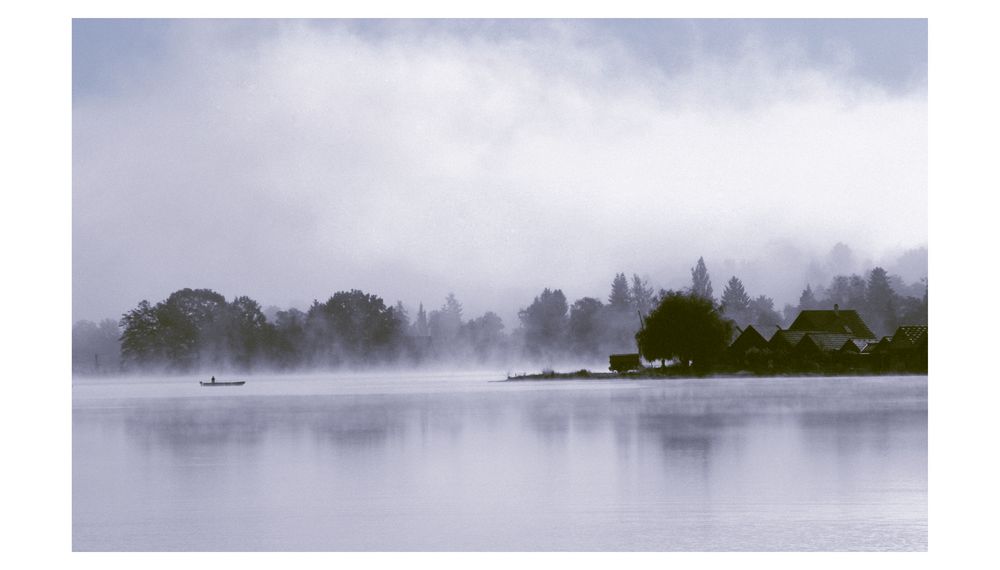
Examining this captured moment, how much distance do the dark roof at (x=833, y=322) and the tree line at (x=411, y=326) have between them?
203 mm

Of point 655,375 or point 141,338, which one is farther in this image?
point 655,375

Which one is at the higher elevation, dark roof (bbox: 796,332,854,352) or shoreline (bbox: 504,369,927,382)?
dark roof (bbox: 796,332,854,352)

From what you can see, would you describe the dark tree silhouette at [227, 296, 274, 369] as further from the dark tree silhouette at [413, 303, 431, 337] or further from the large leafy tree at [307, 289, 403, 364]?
the dark tree silhouette at [413, 303, 431, 337]

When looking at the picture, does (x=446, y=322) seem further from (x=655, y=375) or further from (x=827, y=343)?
(x=655, y=375)

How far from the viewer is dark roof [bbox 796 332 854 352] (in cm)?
1861

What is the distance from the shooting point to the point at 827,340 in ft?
64.3

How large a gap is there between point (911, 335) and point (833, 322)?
323 centimetres

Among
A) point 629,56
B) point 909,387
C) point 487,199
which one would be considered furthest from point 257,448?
point 909,387

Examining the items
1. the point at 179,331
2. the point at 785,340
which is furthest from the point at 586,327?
the point at 179,331

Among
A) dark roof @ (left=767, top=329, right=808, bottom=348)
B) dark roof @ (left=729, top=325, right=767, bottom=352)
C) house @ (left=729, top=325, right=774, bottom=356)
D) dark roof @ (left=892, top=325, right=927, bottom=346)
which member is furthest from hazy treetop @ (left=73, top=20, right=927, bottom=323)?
house @ (left=729, top=325, right=774, bottom=356)

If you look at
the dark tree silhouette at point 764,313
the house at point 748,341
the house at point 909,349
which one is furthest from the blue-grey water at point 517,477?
the dark tree silhouette at point 764,313

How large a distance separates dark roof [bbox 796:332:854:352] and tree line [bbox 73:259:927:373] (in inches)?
34.2

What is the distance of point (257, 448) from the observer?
15.0 meters
